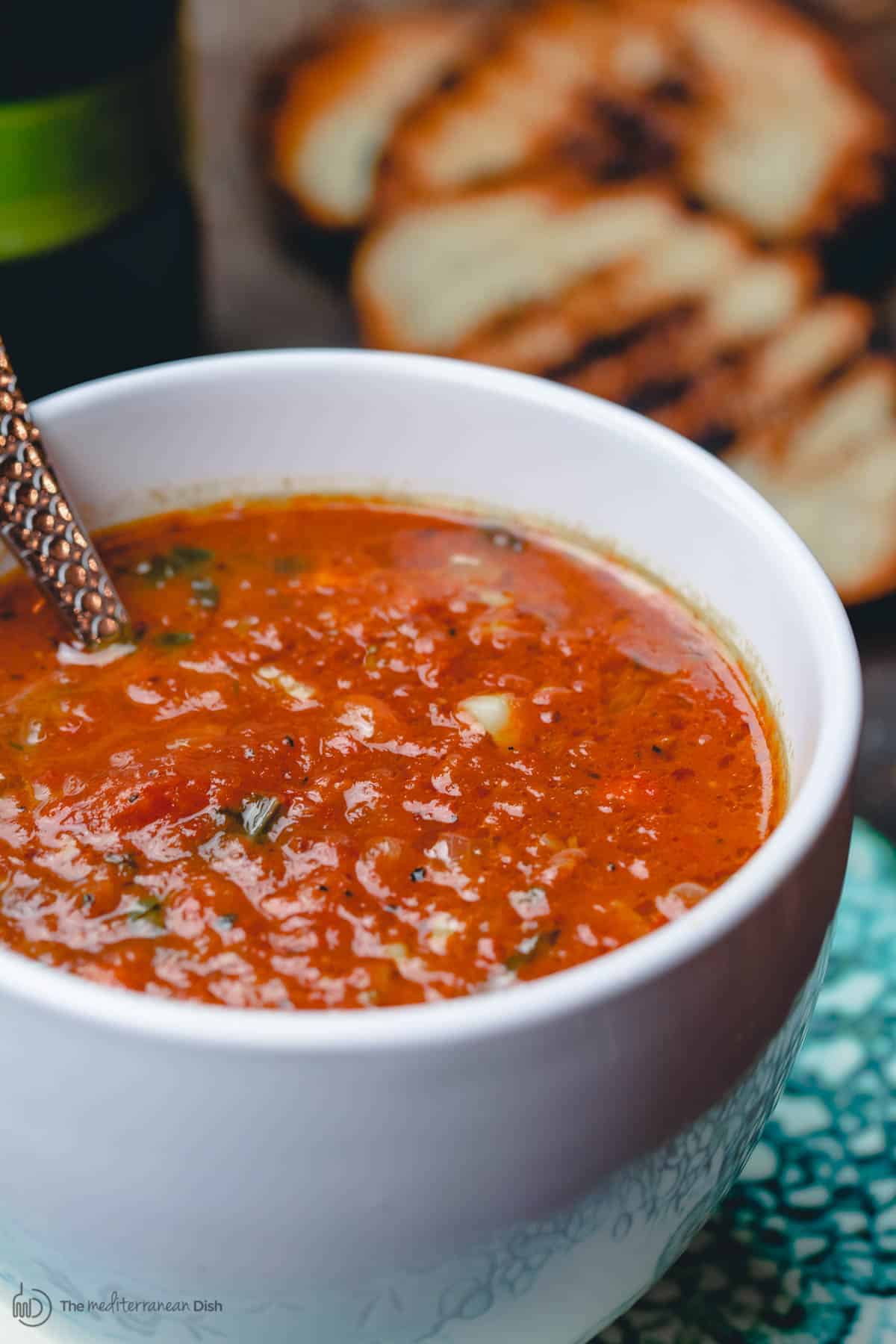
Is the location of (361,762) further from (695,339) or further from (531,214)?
(531,214)

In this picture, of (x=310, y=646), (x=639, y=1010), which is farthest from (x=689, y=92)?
(x=639, y=1010)

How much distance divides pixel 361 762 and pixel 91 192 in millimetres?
1577

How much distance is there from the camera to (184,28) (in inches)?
112

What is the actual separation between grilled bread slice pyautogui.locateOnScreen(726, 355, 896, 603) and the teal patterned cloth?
0.91 m

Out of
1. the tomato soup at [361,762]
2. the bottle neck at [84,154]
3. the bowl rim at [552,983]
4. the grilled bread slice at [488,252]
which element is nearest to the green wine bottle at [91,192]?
the bottle neck at [84,154]

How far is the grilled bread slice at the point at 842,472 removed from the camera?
2635mm

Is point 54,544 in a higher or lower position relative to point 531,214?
higher

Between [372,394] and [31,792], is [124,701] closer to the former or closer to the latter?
[31,792]

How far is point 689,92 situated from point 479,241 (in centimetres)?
52

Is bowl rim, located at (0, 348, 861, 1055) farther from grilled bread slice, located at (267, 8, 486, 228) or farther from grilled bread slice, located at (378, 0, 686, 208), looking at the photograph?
grilled bread slice, located at (267, 8, 486, 228)

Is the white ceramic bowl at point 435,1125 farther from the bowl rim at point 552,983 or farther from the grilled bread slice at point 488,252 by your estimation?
the grilled bread slice at point 488,252

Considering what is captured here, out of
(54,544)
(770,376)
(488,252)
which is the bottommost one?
A: (770,376)

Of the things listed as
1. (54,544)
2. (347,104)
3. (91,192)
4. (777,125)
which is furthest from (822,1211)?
(347,104)

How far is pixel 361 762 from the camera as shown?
1.45 m
